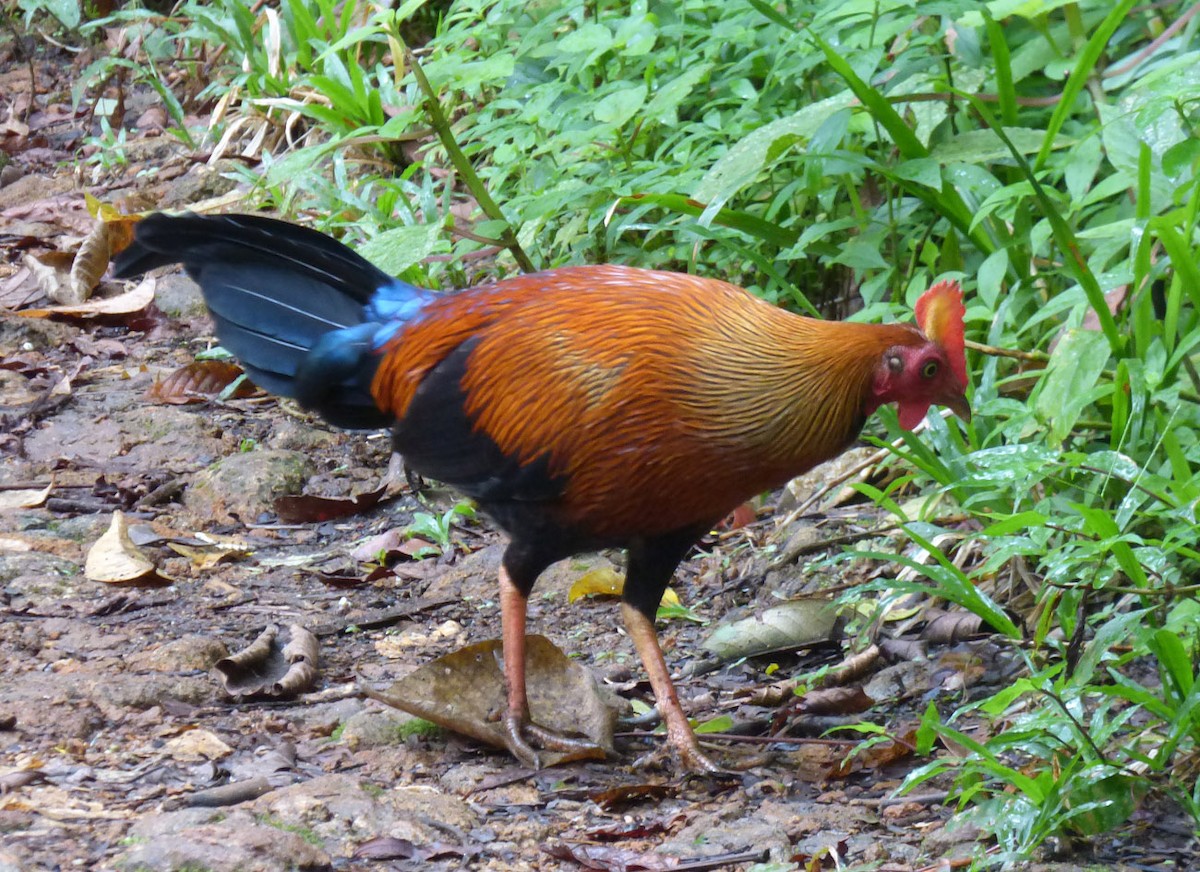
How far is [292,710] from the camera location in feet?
11.8

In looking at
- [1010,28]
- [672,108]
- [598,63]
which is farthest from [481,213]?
[1010,28]

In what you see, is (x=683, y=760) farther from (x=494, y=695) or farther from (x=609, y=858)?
(x=609, y=858)

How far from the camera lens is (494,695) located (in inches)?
145

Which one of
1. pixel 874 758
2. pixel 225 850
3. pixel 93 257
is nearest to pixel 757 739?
pixel 874 758

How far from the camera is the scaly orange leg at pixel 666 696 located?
3432 mm


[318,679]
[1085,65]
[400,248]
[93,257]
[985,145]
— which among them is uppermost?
[1085,65]

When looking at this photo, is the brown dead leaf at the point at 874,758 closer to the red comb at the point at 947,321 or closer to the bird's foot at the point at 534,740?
the bird's foot at the point at 534,740

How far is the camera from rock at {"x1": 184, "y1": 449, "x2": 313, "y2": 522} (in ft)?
16.8

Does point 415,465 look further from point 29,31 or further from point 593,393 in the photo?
point 29,31

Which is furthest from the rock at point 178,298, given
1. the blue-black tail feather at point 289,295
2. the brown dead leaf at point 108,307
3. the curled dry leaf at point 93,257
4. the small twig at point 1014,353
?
the small twig at point 1014,353

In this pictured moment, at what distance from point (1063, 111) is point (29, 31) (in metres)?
9.20

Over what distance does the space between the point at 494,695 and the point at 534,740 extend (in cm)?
21

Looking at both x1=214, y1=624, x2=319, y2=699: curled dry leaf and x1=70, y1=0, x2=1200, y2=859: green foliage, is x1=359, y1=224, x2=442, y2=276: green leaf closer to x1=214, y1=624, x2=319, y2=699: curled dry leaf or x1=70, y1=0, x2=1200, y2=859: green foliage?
x1=70, y1=0, x2=1200, y2=859: green foliage

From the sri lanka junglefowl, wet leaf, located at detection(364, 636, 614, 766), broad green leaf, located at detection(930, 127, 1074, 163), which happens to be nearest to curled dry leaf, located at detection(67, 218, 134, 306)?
the sri lanka junglefowl
